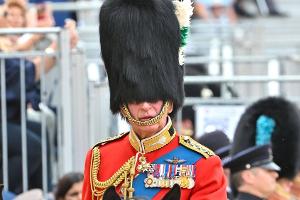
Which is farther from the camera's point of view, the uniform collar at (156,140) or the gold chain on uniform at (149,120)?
the uniform collar at (156,140)

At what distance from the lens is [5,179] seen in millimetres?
8008

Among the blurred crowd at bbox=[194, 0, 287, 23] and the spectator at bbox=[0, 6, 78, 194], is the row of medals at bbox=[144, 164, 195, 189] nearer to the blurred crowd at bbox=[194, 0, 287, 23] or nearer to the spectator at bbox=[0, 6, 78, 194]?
the spectator at bbox=[0, 6, 78, 194]

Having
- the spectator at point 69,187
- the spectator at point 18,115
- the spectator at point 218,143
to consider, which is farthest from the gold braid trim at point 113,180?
the spectator at point 18,115

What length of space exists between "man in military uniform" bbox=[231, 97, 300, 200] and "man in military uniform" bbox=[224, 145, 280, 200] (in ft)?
0.79

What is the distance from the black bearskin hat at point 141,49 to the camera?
5160 millimetres

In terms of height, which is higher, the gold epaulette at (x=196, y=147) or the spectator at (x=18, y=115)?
the gold epaulette at (x=196, y=147)

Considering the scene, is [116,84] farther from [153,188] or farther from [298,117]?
[298,117]

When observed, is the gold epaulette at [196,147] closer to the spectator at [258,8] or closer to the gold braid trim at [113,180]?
the gold braid trim at [113,180]

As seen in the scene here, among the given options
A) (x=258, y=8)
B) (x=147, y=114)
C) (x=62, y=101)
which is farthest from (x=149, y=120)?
(x=258, y=8)

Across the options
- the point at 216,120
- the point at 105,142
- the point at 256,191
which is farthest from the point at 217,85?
the point at 105,142

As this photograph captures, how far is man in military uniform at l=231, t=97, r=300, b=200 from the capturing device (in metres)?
7.71

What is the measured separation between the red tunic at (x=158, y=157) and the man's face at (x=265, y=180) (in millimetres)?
1912

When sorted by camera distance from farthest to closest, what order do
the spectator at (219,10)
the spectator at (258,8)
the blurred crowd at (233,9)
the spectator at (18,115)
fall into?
the spectator at (258,8), the spectator at (219,10), the blurred crowd at (233,9), the spectator at (18,115)

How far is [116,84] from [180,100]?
28 centimetres
